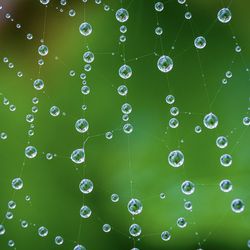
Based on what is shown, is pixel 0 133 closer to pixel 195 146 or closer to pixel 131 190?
pixel 131 190

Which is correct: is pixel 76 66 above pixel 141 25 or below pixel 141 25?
below

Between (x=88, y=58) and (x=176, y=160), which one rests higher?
(x=88, y=58)

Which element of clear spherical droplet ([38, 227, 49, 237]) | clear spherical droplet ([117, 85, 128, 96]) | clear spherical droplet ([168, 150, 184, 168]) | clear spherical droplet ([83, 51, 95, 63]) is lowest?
clear spherical droplet ([38, 227, 49, 237])

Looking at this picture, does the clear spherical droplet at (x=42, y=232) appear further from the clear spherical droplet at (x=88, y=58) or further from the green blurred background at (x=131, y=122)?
the clear spherical droplet at (x=88, y=58)

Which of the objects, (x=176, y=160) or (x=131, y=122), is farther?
(x=131, y=122)

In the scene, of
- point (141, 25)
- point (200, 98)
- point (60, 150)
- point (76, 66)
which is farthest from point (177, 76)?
point (60, 150)

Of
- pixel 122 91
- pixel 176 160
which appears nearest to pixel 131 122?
pixel 122 91

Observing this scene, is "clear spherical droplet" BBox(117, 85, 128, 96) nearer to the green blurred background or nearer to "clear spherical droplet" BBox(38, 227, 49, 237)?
the green blurred background

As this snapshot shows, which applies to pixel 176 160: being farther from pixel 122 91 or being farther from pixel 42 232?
pixel 42 232

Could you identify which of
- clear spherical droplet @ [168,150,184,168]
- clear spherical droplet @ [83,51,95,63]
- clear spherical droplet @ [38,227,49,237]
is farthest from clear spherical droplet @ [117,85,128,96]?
clear spherical droplet @ [38,227,49,237]
